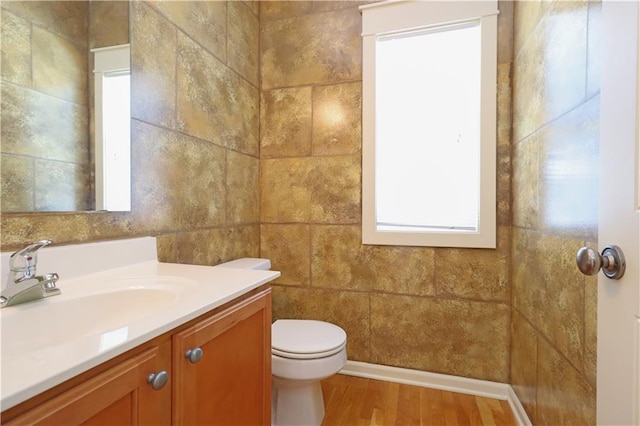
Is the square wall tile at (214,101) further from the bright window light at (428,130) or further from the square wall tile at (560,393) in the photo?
the square wall tile at (560,393)

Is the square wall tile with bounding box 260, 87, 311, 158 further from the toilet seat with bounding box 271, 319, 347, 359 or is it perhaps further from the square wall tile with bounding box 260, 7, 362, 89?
the toilet seat with bounding box 271, 319, 347, 359

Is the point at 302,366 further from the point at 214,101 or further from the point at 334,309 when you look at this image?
the point at 214,101

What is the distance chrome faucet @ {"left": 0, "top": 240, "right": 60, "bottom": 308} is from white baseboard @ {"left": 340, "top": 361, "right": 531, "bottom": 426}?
1714 mm

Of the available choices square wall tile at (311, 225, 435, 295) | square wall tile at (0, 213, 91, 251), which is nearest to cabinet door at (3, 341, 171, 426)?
square wall tile at (0, 213, 91, 251)

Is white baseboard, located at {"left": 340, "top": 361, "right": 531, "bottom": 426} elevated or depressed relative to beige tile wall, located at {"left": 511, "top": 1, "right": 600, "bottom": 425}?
depressed

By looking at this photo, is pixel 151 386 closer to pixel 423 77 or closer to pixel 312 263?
pixel 312 263

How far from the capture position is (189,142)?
152 cm

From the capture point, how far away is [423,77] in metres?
1.91

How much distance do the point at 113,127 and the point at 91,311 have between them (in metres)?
0.68

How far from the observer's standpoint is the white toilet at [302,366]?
53.9 inches

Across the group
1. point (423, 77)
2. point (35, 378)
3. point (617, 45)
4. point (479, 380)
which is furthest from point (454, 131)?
point (35, 378)

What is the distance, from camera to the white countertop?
0.48m

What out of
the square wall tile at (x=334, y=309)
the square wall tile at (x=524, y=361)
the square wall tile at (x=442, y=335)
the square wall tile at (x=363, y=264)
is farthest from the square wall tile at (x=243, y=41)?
the square wall tile at (x=524, y=361)

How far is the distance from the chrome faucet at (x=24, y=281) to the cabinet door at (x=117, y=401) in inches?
16.3
